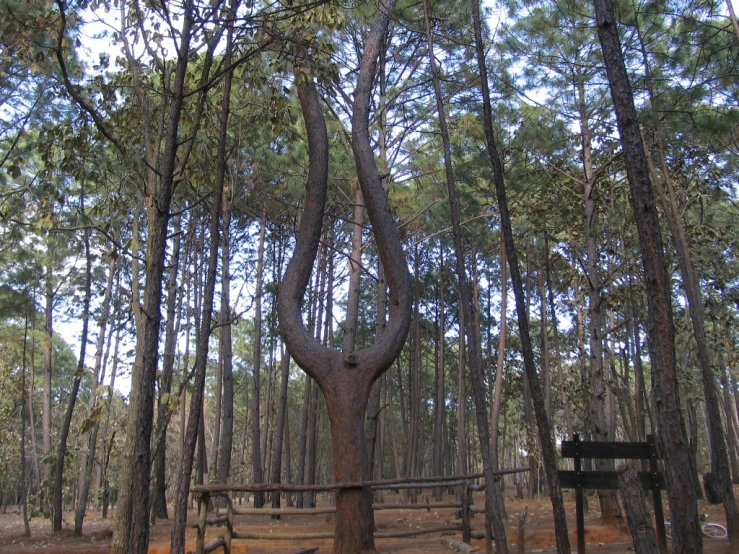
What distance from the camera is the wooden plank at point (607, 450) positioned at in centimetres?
607

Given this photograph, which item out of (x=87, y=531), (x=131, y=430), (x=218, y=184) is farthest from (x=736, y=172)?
(x=87, y=531)

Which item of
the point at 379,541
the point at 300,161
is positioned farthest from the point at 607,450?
the point at 300,161

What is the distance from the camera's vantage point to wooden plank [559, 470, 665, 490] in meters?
5.91

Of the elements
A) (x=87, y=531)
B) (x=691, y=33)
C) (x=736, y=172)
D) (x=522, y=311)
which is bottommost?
(x=87, y=531)

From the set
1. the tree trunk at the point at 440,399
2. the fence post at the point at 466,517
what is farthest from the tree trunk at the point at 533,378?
the tree trunk at the point at 440,399

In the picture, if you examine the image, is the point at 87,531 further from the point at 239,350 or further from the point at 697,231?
the point at 239,350

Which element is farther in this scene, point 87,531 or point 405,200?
point 405,200

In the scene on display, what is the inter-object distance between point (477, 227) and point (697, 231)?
7.28 metres

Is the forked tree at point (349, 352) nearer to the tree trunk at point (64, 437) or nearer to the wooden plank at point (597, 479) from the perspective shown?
the wooden plank at point (597, 479)

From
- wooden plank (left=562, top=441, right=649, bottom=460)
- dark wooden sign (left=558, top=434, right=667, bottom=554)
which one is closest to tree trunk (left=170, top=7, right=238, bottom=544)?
dark wooden sign (left=558, top=434, right=667, bottom=554)

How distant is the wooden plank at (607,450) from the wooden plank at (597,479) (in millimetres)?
195

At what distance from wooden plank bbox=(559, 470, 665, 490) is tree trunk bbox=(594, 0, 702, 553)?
1.51m

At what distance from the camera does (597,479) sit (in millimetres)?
5980

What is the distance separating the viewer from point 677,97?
9.16 meters
